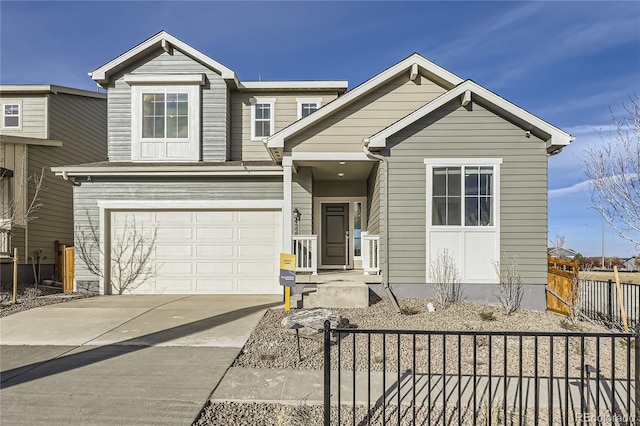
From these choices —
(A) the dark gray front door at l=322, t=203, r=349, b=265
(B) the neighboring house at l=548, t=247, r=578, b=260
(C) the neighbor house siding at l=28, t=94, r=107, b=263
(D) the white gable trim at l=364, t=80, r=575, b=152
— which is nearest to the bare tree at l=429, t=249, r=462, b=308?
(D) the white gable trim at l=364, t=80, r=575, b=152

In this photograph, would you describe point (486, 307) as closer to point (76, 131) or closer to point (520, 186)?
point (520, 186)

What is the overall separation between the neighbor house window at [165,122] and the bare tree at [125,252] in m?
2.39

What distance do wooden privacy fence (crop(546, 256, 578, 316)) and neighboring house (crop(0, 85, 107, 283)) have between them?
47.4 ft

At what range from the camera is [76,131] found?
15.3 metres

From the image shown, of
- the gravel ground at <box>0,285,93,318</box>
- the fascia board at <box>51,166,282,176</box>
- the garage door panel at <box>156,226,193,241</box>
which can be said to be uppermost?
the fascia board at <box>51,166,282,176</box>

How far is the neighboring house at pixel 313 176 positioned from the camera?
8930mm

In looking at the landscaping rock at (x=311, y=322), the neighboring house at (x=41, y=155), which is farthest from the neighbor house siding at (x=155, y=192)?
the landscaping rock at (x=311, y=322)

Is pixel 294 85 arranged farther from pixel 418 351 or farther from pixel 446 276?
pixel 418 351

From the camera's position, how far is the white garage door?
10.8m

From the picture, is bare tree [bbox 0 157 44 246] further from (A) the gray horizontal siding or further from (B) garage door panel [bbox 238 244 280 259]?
(A) the gray horizontal siding

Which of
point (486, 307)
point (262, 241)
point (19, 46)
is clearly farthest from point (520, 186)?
point (19, 46)

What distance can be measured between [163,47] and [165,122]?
92.5 inches

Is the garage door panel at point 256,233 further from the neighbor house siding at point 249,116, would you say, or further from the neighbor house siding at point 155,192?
the neighbor house siding at point 249,116

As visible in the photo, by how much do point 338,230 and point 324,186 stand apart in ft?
4.77
